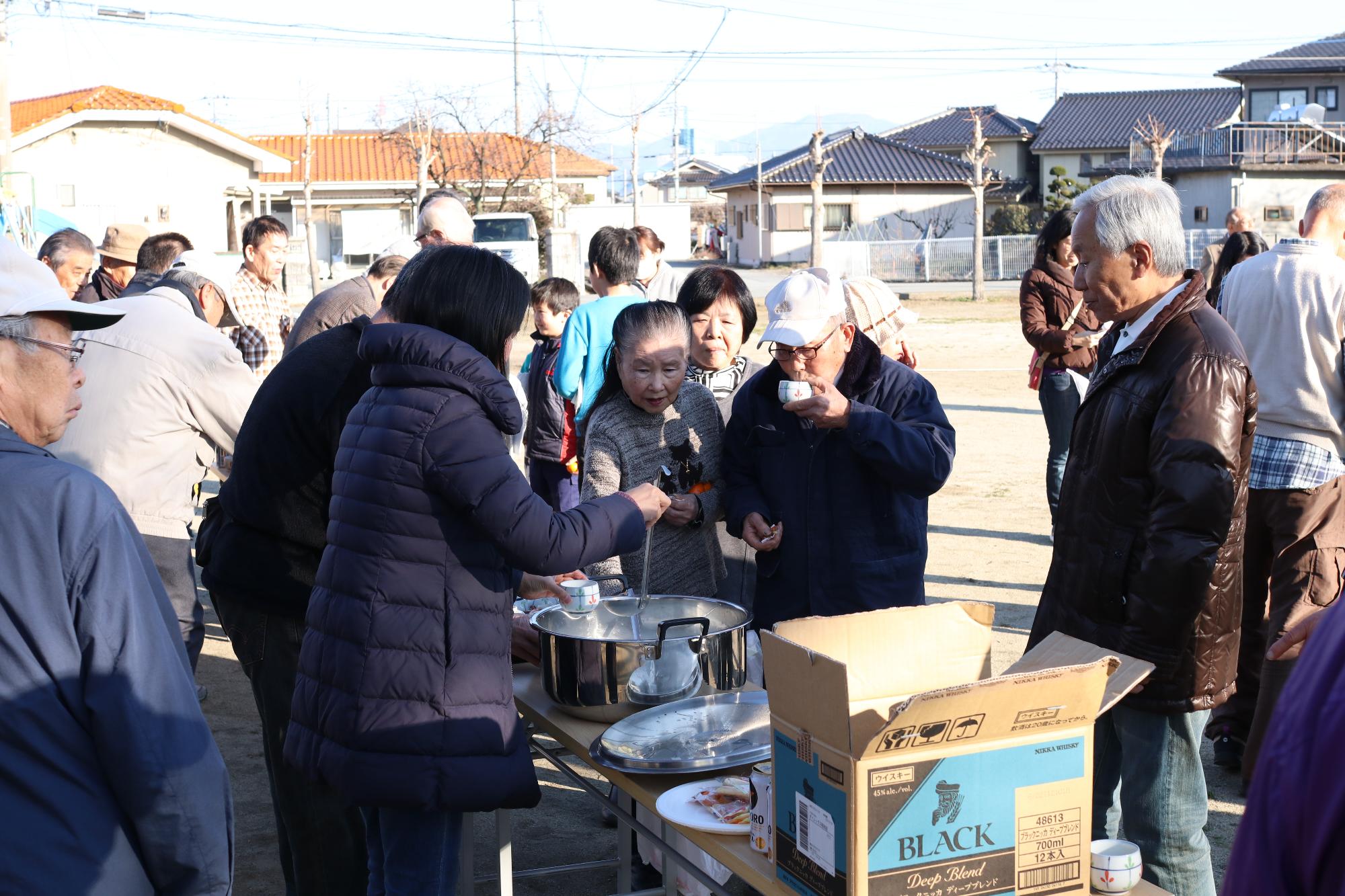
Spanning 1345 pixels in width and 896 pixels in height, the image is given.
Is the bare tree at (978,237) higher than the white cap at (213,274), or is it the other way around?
the bare tree at (978,237)

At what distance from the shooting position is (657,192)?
91688 millimetres

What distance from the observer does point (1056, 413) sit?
6883mm

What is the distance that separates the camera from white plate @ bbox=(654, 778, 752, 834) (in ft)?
7.14

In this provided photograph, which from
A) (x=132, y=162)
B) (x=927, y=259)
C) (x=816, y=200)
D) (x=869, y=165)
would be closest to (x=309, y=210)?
(x=132, y=162)

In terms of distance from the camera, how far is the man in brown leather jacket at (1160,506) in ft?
8.38

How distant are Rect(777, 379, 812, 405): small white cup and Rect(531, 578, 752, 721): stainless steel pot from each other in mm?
608

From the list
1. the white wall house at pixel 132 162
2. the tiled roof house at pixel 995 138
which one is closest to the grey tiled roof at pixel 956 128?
the tiled roof house at pixel 995 138

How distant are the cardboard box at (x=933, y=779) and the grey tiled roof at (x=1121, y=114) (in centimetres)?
4753

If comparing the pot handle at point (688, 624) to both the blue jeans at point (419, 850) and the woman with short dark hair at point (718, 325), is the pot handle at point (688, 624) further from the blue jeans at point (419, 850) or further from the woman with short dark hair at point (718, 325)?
the woman with short dark hair at point (718, 325)

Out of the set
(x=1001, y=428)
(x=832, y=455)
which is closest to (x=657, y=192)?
(x=1001, y=428)

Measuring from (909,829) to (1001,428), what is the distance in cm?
1077

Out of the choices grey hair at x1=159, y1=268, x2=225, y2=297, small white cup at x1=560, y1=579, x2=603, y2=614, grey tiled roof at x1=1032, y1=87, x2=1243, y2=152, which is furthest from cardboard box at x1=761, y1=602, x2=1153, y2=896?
grey tiled roof at x1=1032, y1=87, x2=1243, y2=152

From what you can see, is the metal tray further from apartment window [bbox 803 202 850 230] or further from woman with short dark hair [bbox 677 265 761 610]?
apartment window [bbox 803 202 850 230]

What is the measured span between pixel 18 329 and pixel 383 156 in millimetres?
42110
